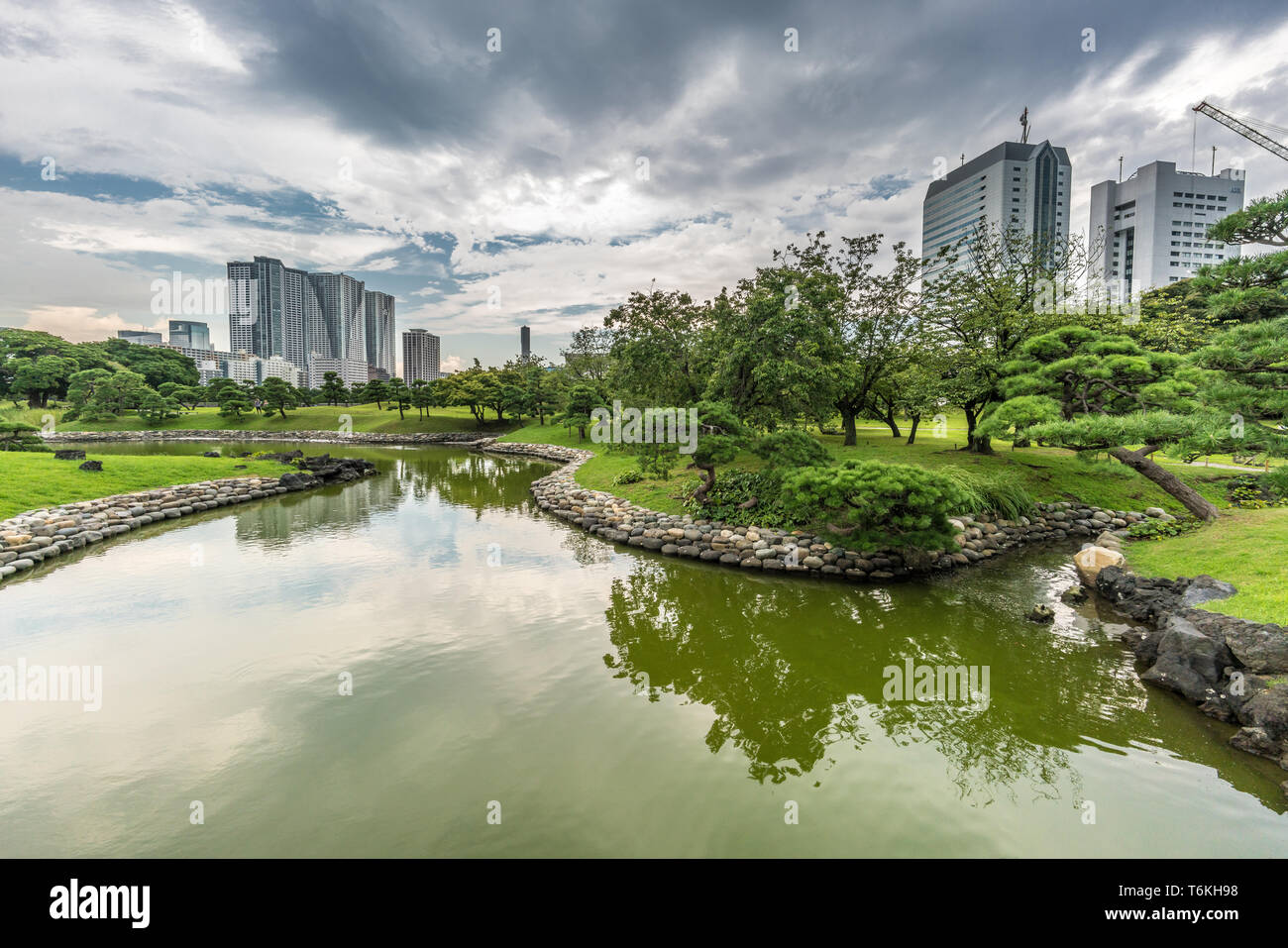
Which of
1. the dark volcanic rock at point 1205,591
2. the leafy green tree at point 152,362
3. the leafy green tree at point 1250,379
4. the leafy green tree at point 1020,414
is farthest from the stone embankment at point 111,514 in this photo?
the leafy green tree at point 152,362

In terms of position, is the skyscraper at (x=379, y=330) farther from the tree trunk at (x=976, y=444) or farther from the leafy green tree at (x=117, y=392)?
the tree trunk at (x=976, y=444)

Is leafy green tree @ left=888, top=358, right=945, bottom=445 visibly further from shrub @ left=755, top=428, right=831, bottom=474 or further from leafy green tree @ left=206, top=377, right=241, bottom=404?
leafy green tree @ left=206, top=377, right=241, bottom=404

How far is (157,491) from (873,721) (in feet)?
71.9

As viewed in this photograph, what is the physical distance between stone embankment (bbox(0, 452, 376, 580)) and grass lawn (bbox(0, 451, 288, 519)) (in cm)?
69

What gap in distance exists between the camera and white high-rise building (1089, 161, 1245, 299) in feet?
268

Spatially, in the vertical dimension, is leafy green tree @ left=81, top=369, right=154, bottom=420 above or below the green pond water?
above

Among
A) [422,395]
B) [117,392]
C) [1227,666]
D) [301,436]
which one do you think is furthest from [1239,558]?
[117,392]

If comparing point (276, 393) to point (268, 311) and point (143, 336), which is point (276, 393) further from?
point (143, 336)

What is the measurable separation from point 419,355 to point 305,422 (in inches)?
4478

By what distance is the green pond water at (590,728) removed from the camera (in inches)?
173

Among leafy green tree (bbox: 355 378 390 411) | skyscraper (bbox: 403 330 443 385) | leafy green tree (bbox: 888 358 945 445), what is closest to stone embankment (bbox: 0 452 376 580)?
leafy green tree (bbox: 888 358 945 445)

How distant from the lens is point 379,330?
603ft

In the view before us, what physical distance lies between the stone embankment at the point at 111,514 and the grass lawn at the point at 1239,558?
823 inches
